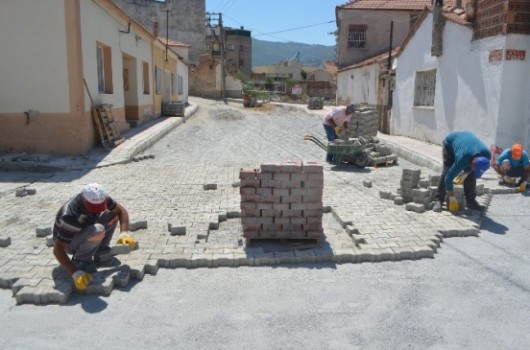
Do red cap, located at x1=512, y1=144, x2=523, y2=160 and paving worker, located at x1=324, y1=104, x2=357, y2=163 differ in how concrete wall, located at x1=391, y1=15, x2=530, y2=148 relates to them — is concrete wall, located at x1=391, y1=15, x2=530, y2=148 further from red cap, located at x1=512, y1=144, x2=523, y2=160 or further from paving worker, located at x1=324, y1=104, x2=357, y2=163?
paving worker, located at x1=324, y1=104, x2=357, y2=163

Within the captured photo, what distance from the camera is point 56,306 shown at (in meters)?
3.84

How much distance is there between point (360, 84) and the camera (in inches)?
974

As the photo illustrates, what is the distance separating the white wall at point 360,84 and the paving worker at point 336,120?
36.7ft

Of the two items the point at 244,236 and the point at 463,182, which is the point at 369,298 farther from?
the point at 463,182

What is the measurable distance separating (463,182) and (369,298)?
11.3 ft

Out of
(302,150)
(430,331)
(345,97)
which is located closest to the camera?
(430,331)

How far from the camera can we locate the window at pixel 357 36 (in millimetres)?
27438

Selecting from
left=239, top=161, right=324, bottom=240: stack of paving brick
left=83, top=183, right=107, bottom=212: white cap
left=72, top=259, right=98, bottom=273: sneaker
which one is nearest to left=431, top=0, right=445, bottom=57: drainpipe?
left=239, top=161, right=324, bottom=240: stack of paving brick

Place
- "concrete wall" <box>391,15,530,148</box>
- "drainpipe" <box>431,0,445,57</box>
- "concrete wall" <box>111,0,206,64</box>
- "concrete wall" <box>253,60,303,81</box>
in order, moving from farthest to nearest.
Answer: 1. "concrete wall" <box>253,60,303,81</box>
2. "concrete wall" <box>111,0,206,64</box>
3. "drainpipe" <box>431,0,445,57</box>
4. "concrete wall" <box>391,15,530,148</box>

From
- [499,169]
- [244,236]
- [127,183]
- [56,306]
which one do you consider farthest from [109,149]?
[499,169]

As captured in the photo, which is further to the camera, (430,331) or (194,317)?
(194,317)

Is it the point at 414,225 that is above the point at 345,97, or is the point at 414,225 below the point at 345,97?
below

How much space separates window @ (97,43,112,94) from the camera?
12.6 meters

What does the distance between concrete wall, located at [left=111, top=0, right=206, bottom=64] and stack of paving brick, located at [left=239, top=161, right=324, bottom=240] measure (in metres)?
37.9
